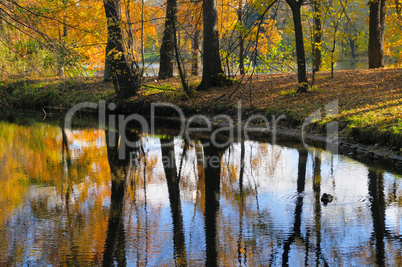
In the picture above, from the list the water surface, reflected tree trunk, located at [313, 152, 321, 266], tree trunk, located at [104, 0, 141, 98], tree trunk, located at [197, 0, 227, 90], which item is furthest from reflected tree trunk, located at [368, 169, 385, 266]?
tree trunk, located at [104, 0, 141, 98]

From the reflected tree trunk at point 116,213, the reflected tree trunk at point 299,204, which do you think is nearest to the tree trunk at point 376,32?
the reflected tree trunk at point 299,204

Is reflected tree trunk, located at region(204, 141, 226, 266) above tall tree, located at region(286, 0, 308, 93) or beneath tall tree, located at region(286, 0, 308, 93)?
beneath

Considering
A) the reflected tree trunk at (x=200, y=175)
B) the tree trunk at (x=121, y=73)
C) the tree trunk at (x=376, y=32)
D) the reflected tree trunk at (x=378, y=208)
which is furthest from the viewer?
the tree trunk at (x=376, y=32)

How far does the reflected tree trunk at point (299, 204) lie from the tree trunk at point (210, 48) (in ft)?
24.5

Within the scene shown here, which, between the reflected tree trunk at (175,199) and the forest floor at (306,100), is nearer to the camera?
the reflected tree trunk at (175,199)

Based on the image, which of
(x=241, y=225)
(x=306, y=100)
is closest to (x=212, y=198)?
(x=241, y=225)

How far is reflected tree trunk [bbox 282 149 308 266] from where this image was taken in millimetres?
5221

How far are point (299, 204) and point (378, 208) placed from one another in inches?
46.2

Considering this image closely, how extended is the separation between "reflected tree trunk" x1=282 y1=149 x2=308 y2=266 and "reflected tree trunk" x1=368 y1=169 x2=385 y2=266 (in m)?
0.99

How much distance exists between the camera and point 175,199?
7465 mm

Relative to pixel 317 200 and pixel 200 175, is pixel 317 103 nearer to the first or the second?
pixel 200 175

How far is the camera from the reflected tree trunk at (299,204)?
17.1 feet

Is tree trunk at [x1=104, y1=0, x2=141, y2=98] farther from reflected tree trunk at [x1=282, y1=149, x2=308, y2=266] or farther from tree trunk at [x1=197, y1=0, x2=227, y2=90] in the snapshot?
reflected tree trunk at [x1=282, y1=149, x2=308, y2=266]

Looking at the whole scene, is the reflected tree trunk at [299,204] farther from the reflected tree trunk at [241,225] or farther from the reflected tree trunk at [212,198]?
the reflected tree trunk at [212,198]
